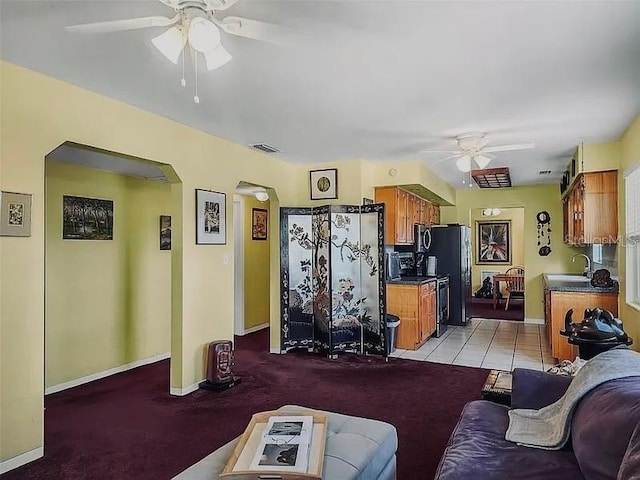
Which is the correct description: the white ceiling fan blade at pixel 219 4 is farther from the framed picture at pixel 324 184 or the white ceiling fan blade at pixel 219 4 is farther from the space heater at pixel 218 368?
the framed picture at pixel 324 184

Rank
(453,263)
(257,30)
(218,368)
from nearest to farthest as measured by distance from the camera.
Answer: (257,30) → (218,368) → (453,263)

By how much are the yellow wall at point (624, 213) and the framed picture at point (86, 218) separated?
517 centimetres

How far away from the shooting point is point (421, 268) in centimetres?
739

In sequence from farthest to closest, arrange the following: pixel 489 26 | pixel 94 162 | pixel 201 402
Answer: pixel 94 162 → pixel 201 402 → pixel 489 26

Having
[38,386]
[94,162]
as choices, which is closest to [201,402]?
[38,386]

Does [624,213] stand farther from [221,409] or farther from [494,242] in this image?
[494,242]

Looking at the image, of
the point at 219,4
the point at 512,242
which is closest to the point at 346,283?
the point at 219,4

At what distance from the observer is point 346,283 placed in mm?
5309

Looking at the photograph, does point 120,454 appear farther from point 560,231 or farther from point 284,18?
point 560,231

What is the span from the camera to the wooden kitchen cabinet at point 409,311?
5.58m

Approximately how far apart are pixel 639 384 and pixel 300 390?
2.86 m

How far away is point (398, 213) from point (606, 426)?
4.52 metres

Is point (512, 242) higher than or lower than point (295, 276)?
higher

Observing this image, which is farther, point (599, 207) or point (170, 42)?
point (599, 207)
